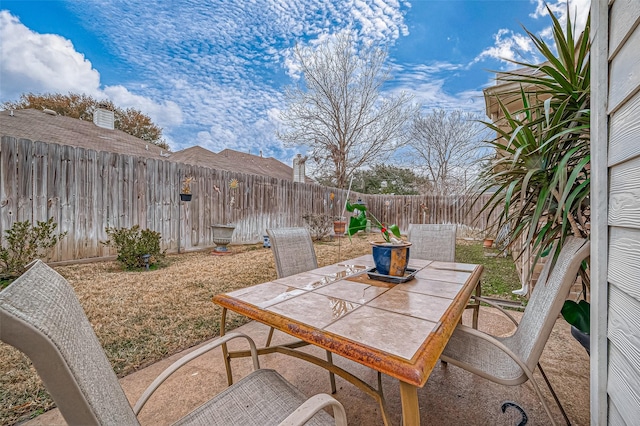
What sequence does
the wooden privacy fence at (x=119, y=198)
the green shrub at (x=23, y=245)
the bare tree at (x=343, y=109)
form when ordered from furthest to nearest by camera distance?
1. the bare tree at (x=343, y=109)
2. the wooden privacy fence at (x=119, y=198)
3. the green shrub at (x=23, y=245)

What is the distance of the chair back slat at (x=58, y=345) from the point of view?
18.0 inches

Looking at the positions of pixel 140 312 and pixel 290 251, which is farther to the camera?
pixel 140 312

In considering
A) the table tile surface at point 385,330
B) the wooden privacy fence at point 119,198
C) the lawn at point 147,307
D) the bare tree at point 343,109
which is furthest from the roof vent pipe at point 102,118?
the table tile surface at point 385,330

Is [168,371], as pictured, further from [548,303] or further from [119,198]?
[119,198]

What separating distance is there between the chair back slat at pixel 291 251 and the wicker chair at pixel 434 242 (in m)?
1.06

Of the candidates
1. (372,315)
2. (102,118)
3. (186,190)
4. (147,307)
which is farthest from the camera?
(102,118)

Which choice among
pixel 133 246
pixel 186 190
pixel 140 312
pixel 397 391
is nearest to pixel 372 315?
pixel 397 391

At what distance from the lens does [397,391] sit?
5.47 ft

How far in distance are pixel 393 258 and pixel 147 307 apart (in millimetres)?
2629

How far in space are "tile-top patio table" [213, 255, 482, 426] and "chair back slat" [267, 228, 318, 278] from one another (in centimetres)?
31

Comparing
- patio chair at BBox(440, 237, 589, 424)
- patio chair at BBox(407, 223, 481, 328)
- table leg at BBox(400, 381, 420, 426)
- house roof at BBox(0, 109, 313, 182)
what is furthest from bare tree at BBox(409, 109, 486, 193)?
table leg at BBox(400, 381, 420, 426)

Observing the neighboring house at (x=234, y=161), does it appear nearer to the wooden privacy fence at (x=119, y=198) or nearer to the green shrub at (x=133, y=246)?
the wooden privacy fence at (x=119, y=198)

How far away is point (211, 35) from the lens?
7.52 m

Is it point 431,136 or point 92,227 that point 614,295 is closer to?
point 92,227
